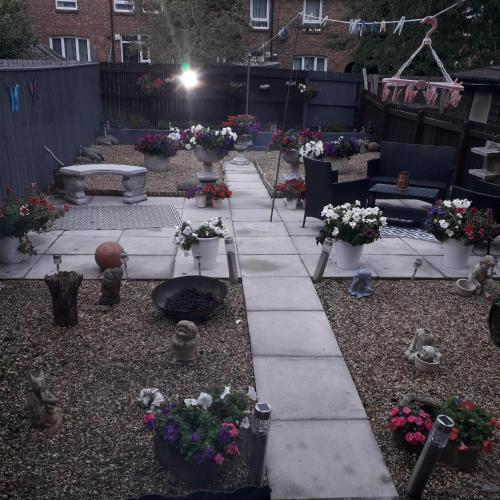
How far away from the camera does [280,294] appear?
6.29m

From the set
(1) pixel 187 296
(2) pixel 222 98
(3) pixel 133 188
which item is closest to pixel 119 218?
(3) pixel 133 188

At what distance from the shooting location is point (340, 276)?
6812 millimetres

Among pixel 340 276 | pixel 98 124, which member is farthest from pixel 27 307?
pixel 98 124

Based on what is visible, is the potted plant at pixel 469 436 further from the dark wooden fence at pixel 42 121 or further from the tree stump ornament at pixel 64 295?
the dark wooden fence at pixel 42 121

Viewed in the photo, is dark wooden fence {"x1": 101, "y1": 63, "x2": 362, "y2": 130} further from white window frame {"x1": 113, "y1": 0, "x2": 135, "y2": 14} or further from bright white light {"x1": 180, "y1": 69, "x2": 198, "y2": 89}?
white window frame {"x1": 113, "y1": 0, "x2": 135, "y2": 14}

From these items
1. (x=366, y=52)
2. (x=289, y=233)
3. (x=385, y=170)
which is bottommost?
(x=289, y=233)

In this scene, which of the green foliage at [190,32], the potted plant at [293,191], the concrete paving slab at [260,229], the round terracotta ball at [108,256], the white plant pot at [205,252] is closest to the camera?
the round terracotta ball at [108,256]

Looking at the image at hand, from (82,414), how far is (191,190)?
20.8 feet

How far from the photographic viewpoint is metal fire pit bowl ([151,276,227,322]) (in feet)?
17.5

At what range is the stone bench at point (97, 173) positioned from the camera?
973cm

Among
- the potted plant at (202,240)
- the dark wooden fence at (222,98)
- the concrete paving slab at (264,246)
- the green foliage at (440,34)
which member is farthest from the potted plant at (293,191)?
the green foliage at (440,34)

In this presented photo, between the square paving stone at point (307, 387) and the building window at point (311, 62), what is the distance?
931 inches

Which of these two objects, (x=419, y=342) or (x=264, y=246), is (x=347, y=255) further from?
(x=419, y=342)

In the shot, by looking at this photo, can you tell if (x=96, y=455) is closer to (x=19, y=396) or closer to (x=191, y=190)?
(x=19, y=396)
